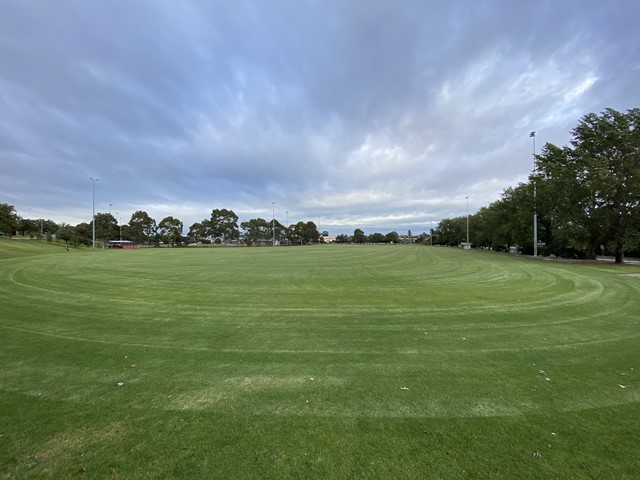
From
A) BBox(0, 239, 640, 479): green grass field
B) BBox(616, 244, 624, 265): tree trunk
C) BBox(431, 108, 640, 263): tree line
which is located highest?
BBox(431, 108, 640, 263): tree line

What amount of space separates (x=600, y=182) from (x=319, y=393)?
36.9m

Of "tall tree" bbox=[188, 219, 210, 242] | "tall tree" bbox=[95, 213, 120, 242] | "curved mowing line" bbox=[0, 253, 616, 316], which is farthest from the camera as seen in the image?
"tall tree" bbox=[188, 219, 210, 242]

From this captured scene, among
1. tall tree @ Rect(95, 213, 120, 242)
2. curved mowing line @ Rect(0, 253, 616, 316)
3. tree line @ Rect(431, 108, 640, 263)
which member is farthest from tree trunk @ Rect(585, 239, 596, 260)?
tall tree @ Rect(95, 213, 120, 242)

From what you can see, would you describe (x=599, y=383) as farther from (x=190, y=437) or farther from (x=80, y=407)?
(x=80, y=407)

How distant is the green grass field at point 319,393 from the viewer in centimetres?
331

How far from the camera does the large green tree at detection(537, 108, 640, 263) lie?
30641 mm

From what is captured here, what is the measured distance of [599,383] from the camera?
5.09m

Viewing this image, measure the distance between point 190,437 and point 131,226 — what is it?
14428 cm

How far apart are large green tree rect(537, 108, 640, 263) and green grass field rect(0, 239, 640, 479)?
2774 centimetres

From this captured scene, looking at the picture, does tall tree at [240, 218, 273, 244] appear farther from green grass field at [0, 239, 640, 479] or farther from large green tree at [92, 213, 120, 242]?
green grass field at [0, 239, 640, 479]

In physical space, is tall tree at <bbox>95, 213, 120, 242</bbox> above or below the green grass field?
above

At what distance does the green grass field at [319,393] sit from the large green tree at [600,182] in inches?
1092

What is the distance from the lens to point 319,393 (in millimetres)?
4742

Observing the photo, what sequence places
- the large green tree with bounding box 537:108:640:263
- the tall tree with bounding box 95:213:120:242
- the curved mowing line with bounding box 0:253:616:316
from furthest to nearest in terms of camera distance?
the tall tree with bounding box 95:213:120:242 < the large green tree with bounding box 537:108:640:263 < the curved mowing line with bounding box 0:253:616:316
